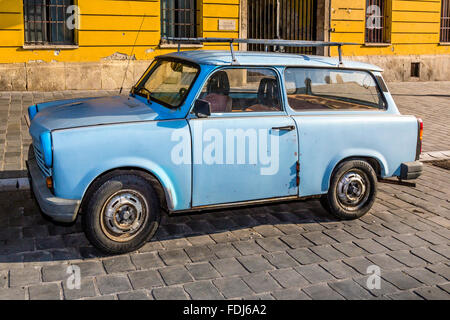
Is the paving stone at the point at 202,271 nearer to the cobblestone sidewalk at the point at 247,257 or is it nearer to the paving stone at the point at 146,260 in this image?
the cobblestone sidewalk at the point at 247,257

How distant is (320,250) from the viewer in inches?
211

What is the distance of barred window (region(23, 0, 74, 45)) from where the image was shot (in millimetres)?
14750

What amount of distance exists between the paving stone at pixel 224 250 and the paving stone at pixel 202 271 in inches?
9.8

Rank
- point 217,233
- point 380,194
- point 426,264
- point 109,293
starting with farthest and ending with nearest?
point 380,194
point 217,233
point 426,264
point 109,293

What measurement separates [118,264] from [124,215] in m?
0.43

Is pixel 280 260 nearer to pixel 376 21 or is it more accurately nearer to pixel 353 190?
pixel 353 190

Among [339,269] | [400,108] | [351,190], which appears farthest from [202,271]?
[400,108]

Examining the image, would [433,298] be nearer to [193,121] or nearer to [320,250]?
[320,250]

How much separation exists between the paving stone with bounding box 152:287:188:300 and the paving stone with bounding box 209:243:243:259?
781 mm

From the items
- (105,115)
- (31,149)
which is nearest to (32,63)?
(31,149)

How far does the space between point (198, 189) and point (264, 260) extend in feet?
2.88

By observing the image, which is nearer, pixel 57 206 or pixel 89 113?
pixel 57 206

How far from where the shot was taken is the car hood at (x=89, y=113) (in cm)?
505

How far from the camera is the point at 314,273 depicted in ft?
15.9
